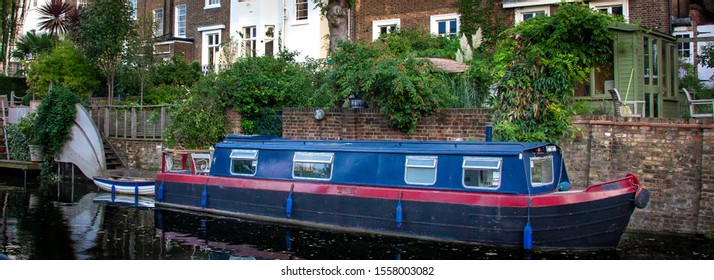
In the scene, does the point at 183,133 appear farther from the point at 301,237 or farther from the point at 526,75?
the point at 526,75

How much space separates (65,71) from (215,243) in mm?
18290

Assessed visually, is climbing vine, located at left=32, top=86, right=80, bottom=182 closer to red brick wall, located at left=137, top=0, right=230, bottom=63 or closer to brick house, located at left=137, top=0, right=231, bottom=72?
brick house, located at left=137, top=0, right=231, bottom=72

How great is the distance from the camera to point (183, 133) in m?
20.2

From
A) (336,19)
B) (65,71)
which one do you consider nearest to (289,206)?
(336,19)

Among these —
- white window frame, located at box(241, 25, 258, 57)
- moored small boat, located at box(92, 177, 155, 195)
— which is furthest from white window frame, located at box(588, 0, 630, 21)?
white window frame, located at box(241, 25, 258, 57)

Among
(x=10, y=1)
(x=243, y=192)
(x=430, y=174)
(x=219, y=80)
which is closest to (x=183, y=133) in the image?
(x=219, y=80)

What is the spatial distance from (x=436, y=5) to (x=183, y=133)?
10.2m

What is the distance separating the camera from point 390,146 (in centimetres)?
1346

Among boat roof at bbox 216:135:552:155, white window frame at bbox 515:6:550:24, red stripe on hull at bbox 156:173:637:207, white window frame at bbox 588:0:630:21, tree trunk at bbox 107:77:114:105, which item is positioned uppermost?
white window frame at bbox 515:6:550:24

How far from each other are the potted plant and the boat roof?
12.3 m

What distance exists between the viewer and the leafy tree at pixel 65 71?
2802 cm

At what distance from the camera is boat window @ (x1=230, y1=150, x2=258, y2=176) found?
15.2m

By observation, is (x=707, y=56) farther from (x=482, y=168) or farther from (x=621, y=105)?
(x=482, y=168)

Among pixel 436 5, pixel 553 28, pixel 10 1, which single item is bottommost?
pixel 553 28
